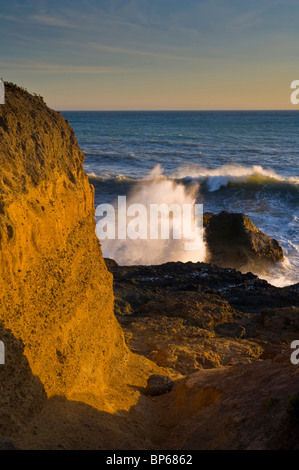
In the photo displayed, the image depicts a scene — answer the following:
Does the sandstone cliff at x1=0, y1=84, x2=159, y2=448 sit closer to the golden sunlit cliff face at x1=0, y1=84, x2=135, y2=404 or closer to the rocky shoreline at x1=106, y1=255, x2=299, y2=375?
the golden sunlit cliff face at x1=0, y1=84, x2=135, y2=404

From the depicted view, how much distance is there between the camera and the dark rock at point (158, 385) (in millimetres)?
6914

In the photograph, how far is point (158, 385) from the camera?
6.98 m

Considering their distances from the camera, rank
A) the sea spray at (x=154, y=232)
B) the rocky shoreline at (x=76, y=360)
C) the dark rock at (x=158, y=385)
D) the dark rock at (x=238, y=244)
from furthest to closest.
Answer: the sea spray at (x=154, y=232)
the dark rock at (x=238, y=244)
the dark rock at (x=158, y=385)
the rocky shoreline at (x=76, y=360)

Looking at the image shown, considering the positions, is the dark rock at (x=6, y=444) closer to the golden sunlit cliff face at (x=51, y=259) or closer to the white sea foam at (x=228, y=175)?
the golden sunlit cliff face at (x=51, y=259)

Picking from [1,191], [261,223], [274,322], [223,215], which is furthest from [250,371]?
[261,223]

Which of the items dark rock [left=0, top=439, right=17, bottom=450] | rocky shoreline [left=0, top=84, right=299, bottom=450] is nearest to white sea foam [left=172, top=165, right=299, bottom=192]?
rocky shoreline [left=0, top=84, right=299, bottom=450]

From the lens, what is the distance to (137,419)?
580cm

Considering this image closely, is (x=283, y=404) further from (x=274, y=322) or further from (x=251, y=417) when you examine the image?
(x=274, y=322)

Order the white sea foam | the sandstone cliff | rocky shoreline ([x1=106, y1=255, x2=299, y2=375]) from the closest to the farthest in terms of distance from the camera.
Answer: the sandstone cliff → rocky shoreline ([x1=106, y1=255, x2=299, y2=375]) → the white sea foam

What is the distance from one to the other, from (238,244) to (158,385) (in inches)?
438

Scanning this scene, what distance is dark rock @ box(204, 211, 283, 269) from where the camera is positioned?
55.6 ft

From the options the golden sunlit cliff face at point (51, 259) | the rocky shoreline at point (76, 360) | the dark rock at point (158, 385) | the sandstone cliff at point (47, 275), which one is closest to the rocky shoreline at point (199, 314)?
the rocky shoreline at point (76, 360)

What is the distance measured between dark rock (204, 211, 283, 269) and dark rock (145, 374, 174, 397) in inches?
395

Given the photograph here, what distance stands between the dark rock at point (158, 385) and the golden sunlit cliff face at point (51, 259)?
0.58 meters
